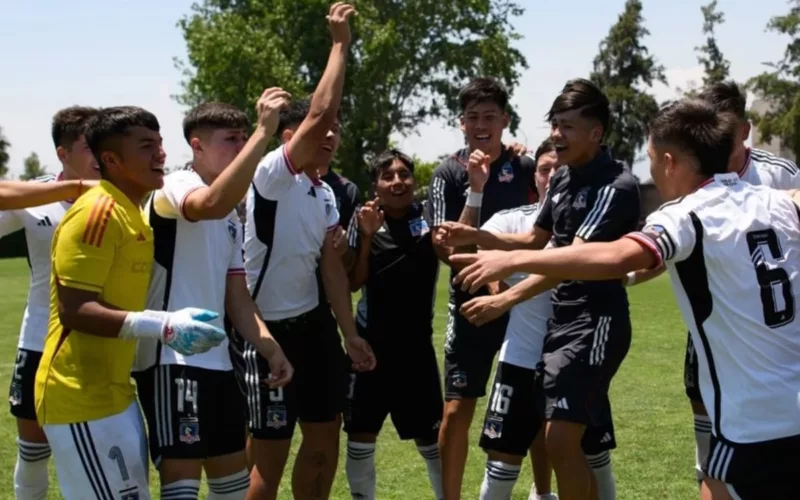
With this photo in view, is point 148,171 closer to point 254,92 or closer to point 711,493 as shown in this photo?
point 711,493

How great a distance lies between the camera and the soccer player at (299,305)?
5.74 metres

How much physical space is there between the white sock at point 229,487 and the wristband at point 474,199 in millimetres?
2287

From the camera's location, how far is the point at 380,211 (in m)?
6.78

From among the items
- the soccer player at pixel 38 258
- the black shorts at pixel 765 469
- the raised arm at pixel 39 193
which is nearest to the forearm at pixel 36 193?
the raised arm at pixel 39 193

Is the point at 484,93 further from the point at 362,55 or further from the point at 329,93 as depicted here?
the point at 362,55

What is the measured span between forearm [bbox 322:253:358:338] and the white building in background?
58036mm

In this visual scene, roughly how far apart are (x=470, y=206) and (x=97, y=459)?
2990 mm

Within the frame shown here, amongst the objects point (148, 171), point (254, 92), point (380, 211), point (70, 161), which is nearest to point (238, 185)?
point (148, 171)

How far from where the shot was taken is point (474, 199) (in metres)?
6.48

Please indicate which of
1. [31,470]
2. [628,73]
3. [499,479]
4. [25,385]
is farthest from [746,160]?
[628,73]

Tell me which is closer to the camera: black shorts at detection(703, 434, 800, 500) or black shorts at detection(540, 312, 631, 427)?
black shorts at detection(703, 434, 800, 500)

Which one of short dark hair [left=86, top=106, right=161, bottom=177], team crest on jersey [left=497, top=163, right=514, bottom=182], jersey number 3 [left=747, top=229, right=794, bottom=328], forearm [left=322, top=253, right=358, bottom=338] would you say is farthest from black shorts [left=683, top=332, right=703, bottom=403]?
short dark hair [left=86, top=106, right=161, bottom=177]

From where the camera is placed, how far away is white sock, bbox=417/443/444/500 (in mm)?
6945

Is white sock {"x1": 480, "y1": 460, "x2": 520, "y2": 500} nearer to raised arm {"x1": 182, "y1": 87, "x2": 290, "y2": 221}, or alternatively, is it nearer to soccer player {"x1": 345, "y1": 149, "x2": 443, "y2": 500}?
soccer player {"x1": 345, "y1": 149, "x2": 443, "y2": 500}
